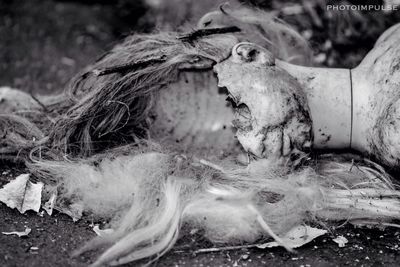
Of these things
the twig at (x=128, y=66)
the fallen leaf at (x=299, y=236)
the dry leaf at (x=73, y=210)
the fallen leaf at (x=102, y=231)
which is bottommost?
the fallen leaf at (x=299, y=236)

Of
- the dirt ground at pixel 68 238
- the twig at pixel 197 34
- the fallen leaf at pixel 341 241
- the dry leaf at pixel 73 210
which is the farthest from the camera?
the twig at pixel 197 34

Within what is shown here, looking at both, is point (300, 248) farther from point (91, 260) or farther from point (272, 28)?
point (272, 28)

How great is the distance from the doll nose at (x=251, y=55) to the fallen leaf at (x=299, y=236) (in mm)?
645

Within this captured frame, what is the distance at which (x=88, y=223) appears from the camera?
6.31 ft

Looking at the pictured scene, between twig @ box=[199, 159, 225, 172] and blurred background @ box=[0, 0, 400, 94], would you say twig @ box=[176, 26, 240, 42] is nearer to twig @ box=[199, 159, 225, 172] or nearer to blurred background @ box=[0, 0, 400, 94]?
blurred background @ box=[0, 0, 400, 94]

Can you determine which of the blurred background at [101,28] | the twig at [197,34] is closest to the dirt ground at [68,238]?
the blurred background at [101,28]

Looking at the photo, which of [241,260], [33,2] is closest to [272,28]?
[241,260]

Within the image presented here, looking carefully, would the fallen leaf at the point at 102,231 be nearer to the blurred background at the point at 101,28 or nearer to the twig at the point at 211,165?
the twig at the point at 211,165

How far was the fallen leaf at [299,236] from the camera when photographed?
179 cm

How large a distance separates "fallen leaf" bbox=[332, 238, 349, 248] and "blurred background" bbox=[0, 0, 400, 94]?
1217mm

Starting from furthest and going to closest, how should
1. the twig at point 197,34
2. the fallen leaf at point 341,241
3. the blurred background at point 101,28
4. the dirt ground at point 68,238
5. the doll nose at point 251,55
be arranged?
the blurred background at point 101,28
the twig at point 197,34
the doll nose at point 251,55
the fallen leaf at point 341,241
the dirt ground at point 68,238

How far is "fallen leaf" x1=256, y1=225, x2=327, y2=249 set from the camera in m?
1.79

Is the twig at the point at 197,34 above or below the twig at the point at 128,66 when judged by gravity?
above

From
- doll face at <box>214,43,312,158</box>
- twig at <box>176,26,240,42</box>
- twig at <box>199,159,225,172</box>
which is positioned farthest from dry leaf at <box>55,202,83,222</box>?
twig at <box>176,26,240,42</box>
